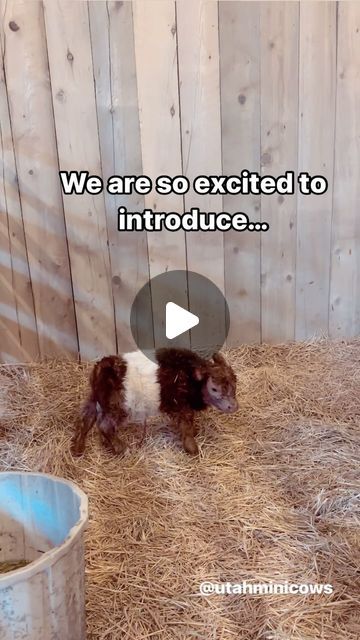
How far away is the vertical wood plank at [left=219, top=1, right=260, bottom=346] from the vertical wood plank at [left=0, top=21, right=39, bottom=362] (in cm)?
67

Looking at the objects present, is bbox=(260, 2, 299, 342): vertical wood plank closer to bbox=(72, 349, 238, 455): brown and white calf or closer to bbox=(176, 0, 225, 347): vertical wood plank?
bbox=(176, 0, 225, 347): vertical wood plank

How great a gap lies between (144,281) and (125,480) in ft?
2.54

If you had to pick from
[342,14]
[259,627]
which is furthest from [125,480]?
[342,14]

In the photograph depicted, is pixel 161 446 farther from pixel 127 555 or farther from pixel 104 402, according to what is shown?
pixel 127 555

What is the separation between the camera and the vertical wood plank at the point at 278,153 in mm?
1888

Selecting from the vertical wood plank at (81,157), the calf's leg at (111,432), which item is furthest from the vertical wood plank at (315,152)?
the calf's leg at (111,432)

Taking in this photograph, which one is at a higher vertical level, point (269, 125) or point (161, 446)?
point (269, 125)

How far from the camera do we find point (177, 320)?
222 cm

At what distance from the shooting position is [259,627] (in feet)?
3.57

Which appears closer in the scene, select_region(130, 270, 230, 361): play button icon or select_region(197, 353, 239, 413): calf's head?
select_region(197, 353, 239, 413): calf's head

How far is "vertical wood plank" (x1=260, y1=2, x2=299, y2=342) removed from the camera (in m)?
1.89

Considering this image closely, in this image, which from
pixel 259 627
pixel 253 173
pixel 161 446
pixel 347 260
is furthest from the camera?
pixel 347 260

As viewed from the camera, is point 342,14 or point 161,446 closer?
point 161,446

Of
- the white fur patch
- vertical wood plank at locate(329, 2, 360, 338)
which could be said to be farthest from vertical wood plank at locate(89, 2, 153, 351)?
vertical wood plank at locate(329, 2, 360, 338)
